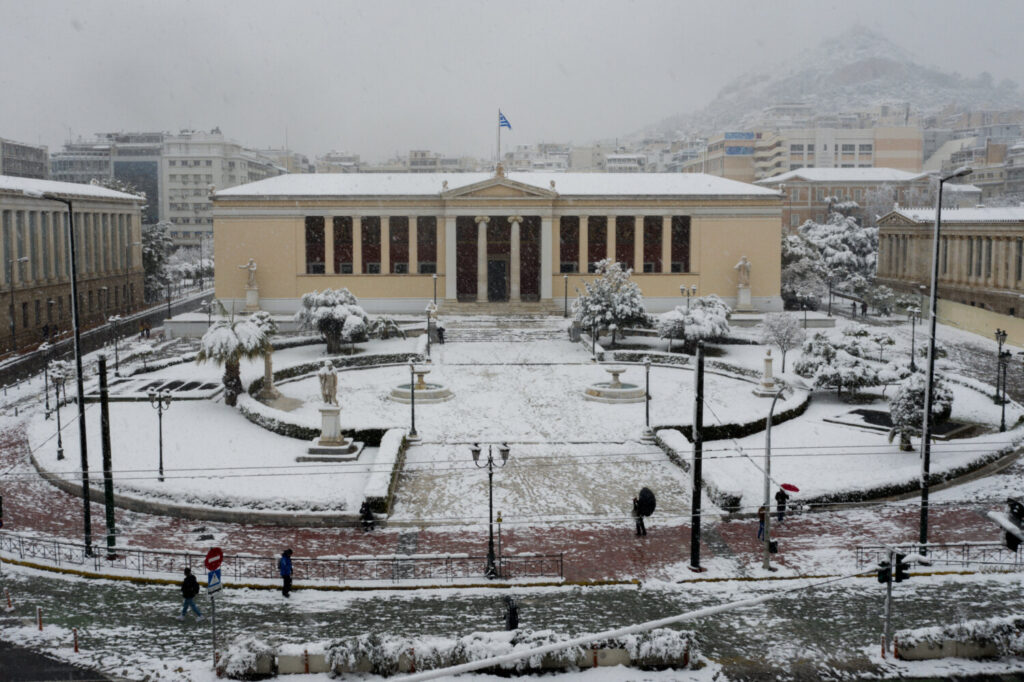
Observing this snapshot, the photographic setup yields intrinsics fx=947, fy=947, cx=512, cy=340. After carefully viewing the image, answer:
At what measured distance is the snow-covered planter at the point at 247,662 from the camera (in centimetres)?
1484

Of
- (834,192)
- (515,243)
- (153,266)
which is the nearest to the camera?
(515,243)

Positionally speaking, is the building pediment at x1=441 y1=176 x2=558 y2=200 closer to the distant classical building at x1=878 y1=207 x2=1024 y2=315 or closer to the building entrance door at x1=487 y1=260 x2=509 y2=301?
the building entrance door at x1=487 y1=260 x2=509 y2=301

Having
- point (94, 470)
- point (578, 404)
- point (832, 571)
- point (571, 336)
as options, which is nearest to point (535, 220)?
point (571, 336)

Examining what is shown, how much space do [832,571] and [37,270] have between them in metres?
51.7

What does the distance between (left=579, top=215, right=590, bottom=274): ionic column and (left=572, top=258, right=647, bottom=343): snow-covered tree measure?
12.8 meters

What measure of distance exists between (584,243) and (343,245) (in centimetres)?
1540

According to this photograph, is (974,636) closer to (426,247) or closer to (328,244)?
(426,247)

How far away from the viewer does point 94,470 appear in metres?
27.6

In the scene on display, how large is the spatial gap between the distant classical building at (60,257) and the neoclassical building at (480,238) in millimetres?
9843

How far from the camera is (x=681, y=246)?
61.0m

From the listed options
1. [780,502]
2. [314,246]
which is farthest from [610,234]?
[780,502]

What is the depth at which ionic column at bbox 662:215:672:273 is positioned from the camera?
2378 inches

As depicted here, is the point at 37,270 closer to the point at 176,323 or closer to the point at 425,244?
the point at 176,323

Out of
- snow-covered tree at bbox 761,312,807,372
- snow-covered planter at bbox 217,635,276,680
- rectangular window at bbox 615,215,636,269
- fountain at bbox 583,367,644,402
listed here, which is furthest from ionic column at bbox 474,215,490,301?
snow-covered planter at bbox 217,635,276,680
